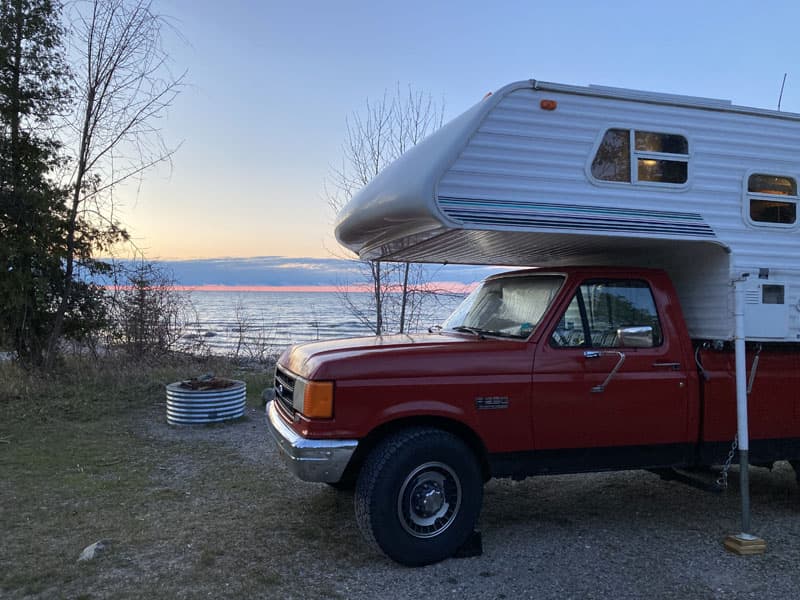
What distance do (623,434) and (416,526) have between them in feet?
5.36

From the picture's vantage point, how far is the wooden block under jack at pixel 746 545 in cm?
438

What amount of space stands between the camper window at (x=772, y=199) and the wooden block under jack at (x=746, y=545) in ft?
7.66

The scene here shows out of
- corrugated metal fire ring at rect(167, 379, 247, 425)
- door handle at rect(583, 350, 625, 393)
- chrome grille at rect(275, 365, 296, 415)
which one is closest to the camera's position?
door handle at rect(583, 350, 625, 393)

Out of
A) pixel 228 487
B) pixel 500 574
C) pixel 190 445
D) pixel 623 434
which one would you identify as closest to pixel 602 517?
pixel 623 434

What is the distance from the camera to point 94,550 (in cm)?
423

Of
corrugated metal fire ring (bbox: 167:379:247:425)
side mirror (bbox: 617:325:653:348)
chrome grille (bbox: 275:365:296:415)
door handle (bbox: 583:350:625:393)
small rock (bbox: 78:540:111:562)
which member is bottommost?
small rock (bbox: 78:540:111:562)

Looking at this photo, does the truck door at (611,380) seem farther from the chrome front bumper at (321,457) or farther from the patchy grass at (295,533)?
the chrome front bumper at (321,457)

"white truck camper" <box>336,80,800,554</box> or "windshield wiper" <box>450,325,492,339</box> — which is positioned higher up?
"white truck camper" <box>336,80,800,554</box>

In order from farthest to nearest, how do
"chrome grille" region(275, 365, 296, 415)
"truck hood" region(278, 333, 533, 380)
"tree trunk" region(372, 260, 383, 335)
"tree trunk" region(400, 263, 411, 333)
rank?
"tree trunk" region(372, 260, 383, 335)
"tree trunk" region(400, 263, 411, 333)
"chrome grille" region(275, 365, 296, 415)
"truck hood" region(278, 333, 533, 380)

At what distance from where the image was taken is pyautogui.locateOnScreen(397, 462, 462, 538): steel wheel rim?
163 inches

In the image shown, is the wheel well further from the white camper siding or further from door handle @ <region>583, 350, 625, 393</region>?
the white camper siding

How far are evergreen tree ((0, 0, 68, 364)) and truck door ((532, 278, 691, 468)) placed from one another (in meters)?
8.97

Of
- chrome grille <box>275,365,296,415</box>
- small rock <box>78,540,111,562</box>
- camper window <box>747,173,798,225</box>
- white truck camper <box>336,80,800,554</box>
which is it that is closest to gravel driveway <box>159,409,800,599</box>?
white truck camper <box>336,80,800,554</box>

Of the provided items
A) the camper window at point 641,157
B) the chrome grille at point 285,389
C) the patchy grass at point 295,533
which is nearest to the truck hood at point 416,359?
the chrome grille at point 285,389
